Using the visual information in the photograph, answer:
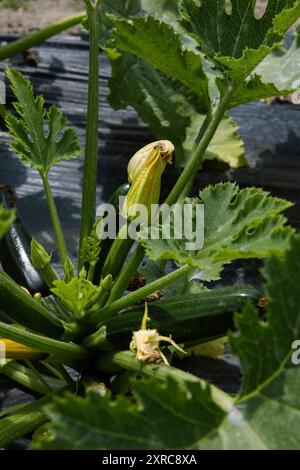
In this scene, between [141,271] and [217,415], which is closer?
[217,415]

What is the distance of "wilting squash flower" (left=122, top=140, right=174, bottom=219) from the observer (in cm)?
200

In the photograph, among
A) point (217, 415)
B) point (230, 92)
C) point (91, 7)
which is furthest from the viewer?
point (91, 7)

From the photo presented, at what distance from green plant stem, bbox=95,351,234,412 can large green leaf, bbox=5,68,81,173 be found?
57 centimetres

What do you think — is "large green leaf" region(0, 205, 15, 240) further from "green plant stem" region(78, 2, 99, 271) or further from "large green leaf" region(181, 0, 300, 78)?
"large green leaf" region(181, 0, 300, 78)

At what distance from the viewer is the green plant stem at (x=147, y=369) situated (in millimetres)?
1472

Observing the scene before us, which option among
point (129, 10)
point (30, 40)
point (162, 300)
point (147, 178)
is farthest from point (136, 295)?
point (30, 40)

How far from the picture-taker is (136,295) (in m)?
1.91

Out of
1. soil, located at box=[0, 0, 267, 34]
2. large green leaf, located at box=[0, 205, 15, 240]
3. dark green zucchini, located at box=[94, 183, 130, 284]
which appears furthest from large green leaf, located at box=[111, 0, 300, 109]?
soil, located at box=[0, 0, 267, 34]

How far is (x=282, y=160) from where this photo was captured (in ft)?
9.38

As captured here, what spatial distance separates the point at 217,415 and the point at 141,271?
2.85ft

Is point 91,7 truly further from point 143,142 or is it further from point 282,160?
point 282,160
